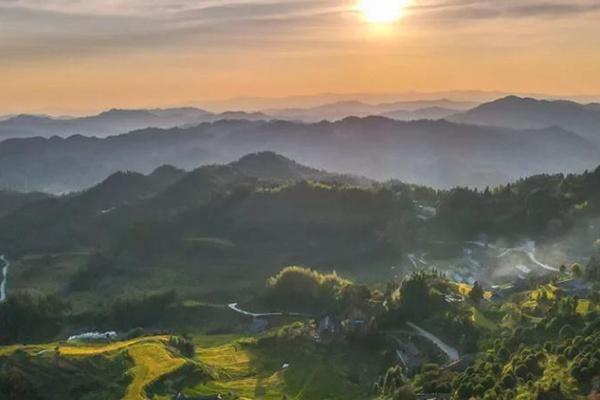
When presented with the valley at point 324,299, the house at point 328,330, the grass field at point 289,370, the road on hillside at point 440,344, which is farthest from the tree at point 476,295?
the grass field at point 289,370

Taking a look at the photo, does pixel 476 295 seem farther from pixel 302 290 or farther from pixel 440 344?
pixel 302 290

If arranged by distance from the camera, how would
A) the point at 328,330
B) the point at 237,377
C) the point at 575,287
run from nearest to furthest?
the point at 237,377, the point at 328,330, the point at 575,287

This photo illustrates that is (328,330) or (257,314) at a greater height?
(328,330)

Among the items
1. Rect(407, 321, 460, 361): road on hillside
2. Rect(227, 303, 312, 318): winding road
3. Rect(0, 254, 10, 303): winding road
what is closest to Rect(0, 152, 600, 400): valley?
Rect(407, 321, 460, 361): road on hillside

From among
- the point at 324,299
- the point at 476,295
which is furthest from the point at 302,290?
the point at 476,295

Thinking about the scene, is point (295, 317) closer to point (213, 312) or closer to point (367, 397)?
point (213, 312)

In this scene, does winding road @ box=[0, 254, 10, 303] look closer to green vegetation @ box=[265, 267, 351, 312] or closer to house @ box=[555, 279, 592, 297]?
green vegetation @ box=[265, 267, 351, 312]

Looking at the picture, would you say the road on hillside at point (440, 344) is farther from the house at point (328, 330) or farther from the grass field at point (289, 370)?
the house at point (328, 330)

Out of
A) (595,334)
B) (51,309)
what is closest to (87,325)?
(51,309)
